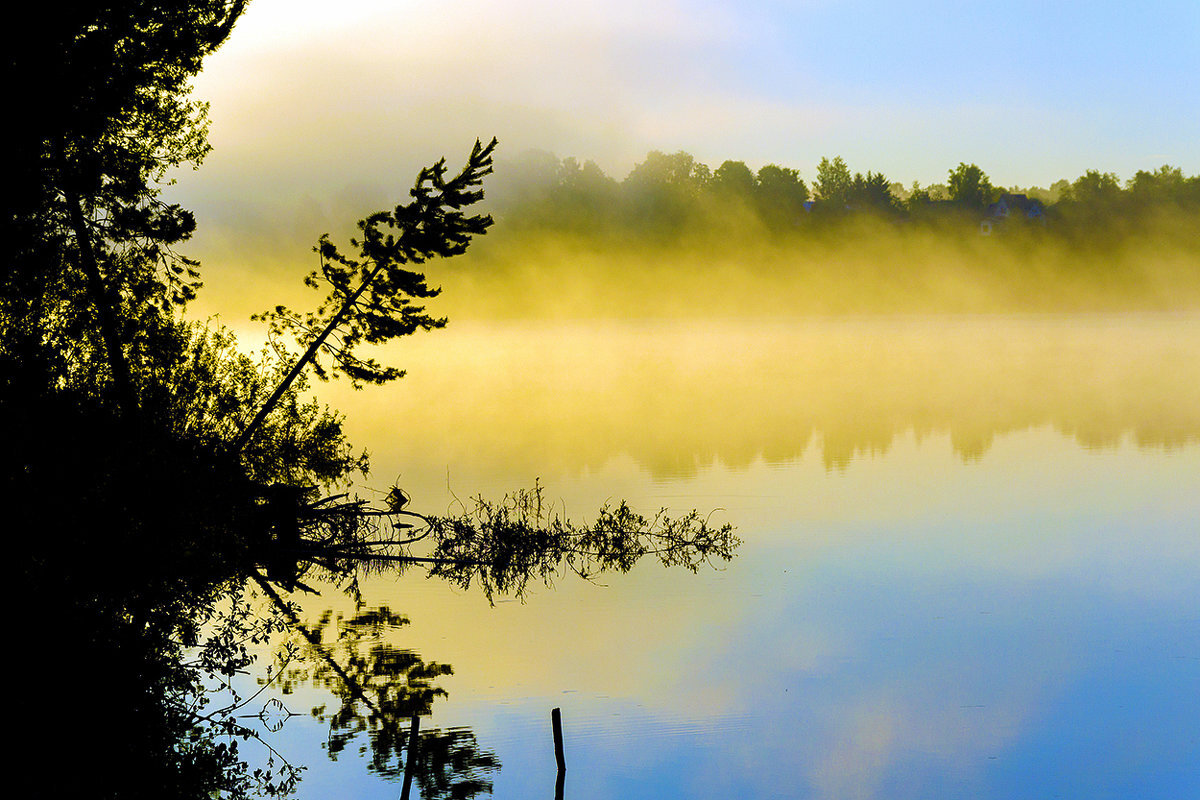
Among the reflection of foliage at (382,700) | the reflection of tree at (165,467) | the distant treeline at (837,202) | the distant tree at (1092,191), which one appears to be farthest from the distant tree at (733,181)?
the reflection of foliage at (382,700)

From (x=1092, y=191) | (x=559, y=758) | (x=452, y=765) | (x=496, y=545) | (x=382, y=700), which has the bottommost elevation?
(x=559, y=758)

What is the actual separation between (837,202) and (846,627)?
169 metres

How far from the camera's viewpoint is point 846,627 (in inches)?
1114

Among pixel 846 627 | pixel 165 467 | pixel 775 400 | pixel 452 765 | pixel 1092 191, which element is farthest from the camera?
pixel 1092 191

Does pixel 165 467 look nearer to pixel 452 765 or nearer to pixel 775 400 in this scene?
pixel 452 765

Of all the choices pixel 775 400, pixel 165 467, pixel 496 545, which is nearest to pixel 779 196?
pixel 775 400

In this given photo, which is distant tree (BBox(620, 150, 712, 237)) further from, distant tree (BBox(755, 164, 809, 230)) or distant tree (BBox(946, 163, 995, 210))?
distant tree (BBox(946, 163, 995, 210))

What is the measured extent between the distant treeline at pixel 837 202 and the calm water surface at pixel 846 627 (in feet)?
394

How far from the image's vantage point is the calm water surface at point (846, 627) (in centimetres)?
2036

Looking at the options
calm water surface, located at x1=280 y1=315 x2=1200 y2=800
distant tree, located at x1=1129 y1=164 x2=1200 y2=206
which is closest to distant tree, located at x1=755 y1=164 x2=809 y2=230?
distant tree, located at x1=1129 y1=164 x2=1200 y2=206

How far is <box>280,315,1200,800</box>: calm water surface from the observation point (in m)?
20.4

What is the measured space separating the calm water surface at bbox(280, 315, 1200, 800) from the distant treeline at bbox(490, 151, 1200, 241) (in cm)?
12022

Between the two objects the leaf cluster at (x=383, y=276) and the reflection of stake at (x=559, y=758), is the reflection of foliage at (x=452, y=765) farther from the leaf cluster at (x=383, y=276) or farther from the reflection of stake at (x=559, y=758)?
the leaf cluster at (x=383, y=276)

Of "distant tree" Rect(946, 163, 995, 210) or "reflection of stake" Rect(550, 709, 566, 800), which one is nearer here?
"reflection of stake" Rect(550, 709, 566, 800)
